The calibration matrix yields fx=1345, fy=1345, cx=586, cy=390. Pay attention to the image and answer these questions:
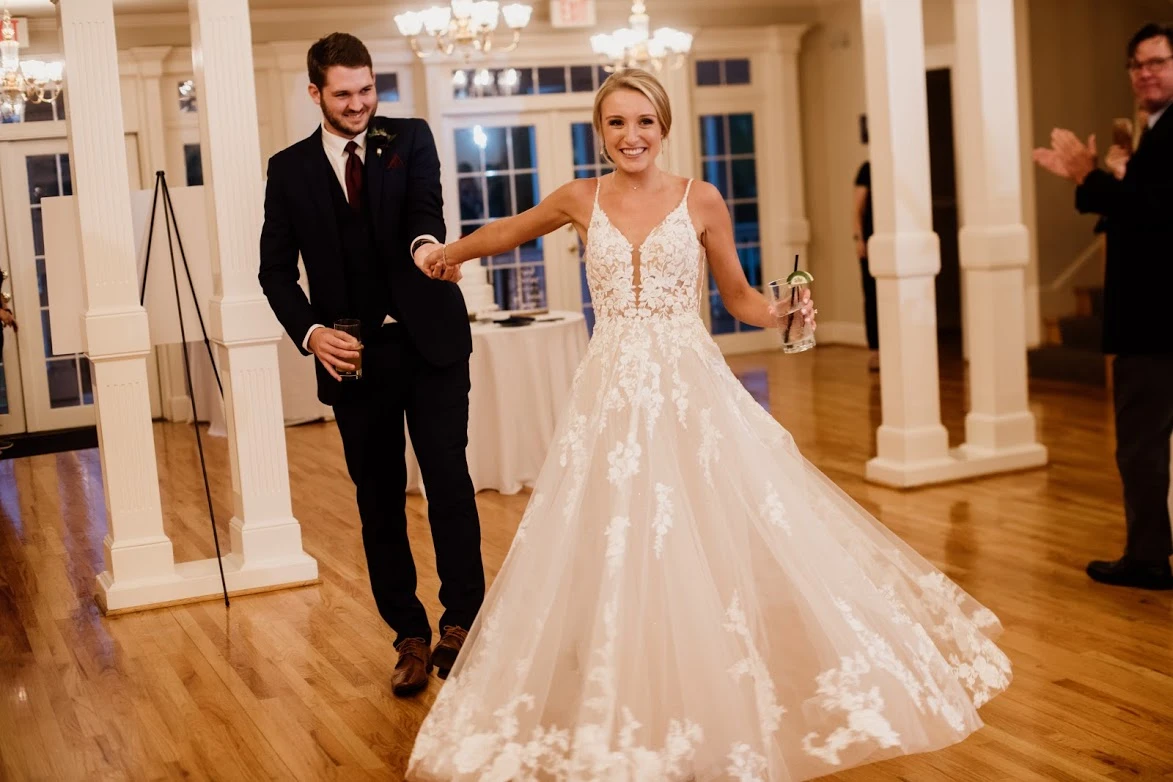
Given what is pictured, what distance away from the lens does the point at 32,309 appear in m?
9.59

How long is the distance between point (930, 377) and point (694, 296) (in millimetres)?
3254

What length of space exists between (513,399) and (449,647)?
2749 mm

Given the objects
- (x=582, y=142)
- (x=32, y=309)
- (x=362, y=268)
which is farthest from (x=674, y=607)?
(x=582, y=142)

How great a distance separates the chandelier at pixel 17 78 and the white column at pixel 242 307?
3.06 m

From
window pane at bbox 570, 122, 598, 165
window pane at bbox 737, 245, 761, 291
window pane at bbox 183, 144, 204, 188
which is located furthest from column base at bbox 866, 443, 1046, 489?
window pane at bbox 183, 144, 204, 188

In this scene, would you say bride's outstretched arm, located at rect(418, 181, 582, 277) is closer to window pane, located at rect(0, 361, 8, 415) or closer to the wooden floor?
the wooden floor

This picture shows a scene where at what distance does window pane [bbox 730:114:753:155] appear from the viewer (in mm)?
11609

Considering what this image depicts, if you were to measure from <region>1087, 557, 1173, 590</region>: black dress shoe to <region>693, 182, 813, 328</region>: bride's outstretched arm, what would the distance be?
194cm

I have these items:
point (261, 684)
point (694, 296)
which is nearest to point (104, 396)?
point (261, 684)

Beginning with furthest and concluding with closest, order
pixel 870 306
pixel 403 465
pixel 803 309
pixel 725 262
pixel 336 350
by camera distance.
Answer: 1. pixel 870 306
2. pixel 403 465
3. pixel 336 350
4. pixel 725 262
5. pixel 803 309

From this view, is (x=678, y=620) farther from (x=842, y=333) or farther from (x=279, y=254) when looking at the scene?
(x=842, y=333)

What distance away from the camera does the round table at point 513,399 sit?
6.26 m

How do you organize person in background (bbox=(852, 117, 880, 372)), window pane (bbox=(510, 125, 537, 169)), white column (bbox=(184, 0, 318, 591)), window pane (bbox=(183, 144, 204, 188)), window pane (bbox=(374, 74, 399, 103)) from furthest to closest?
window pane (bbox=(510, 125, 537, 169))
window pane (bbox=(374, 74, 399, 103))
window pane (bbox=(183, 144, 204, 188))
person in background (bbox=(852, 117, 880, 372))
white column (bbox=(184, 0, 318, 591))

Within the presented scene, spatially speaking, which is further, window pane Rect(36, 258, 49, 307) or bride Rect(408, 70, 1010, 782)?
window pane Rect(36, 258, 49, 307)
